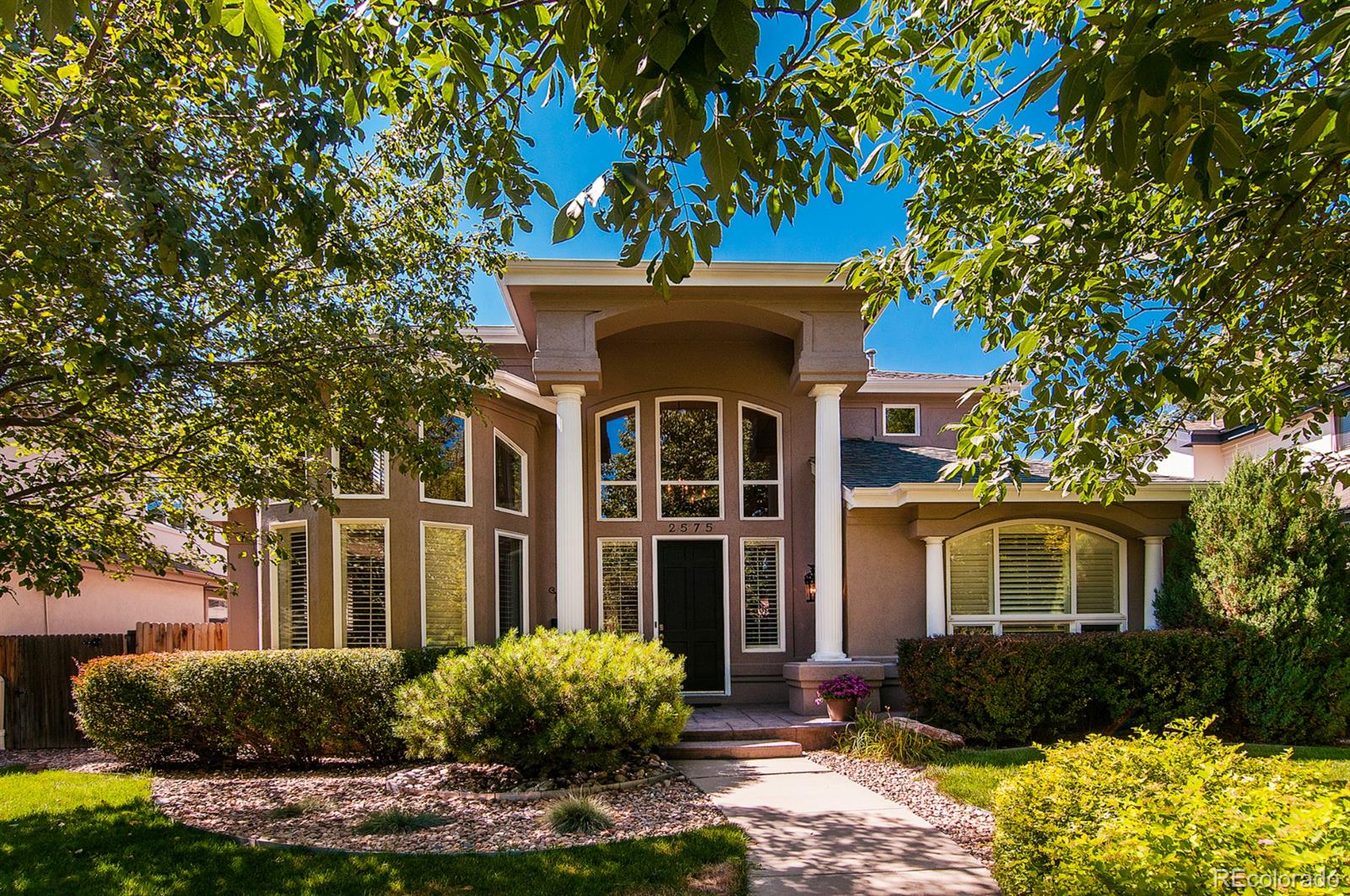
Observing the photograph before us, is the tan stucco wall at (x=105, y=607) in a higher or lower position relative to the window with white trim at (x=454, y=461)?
lower

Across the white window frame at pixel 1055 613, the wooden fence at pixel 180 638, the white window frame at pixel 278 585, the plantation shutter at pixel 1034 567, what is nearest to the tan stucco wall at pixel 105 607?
the wooden fence at pixel 180 638

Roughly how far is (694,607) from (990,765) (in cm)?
515

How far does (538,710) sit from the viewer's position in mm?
7707

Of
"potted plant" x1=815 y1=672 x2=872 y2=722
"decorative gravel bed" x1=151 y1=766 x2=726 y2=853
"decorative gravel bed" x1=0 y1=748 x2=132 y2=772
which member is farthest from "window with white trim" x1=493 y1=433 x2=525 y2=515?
"decorative gravel bed" x1=0 y1=748 x2=132 y2=772

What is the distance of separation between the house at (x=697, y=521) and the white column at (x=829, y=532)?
33 mm

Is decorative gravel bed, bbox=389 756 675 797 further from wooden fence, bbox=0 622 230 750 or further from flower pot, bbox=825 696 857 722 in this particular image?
wooden fence, bbox=0 622 230 750

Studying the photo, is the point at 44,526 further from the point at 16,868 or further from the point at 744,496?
the point at 744,496

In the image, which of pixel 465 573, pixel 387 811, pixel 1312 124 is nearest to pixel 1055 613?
pixel 465 573

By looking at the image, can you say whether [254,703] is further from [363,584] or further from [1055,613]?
[1055,613]

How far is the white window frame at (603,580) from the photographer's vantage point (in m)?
12.2

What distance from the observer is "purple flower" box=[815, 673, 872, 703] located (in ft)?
33.0

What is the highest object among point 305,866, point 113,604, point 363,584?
point 363,584

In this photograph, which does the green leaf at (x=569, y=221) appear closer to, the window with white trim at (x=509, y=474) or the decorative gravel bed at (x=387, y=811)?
the decorative gravel bed at (x=387, y=811)

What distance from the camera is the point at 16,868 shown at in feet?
18.3
